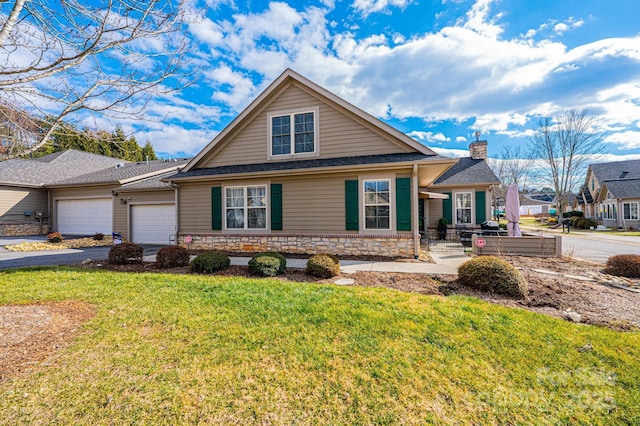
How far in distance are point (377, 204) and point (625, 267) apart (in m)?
6.51

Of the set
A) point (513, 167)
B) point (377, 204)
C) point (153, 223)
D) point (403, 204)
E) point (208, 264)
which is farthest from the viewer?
point (513, 167)

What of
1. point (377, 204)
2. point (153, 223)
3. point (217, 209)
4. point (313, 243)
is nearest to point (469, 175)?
point (377, 204)

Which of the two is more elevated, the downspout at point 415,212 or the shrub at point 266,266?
the downspout at point 415,212

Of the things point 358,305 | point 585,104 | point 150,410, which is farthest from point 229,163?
point 585,104

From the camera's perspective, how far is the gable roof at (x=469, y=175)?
47.7ft

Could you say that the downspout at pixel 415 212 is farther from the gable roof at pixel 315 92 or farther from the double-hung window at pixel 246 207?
the double-hung window at pixel 246 207

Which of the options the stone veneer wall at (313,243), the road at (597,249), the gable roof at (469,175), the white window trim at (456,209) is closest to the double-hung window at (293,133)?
the stone veneer wall at (313,243)

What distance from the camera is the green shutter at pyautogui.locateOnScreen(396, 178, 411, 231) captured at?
892cm

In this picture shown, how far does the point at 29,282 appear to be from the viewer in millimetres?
5918

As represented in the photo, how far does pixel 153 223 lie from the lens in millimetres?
14125

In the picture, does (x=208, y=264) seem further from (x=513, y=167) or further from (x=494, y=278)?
(x=513, y=167)

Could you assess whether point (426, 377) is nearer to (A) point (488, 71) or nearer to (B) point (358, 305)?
(B) point (358, 305)

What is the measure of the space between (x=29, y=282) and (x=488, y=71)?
18048 millimetres

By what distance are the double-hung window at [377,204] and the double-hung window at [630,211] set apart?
29.5m
